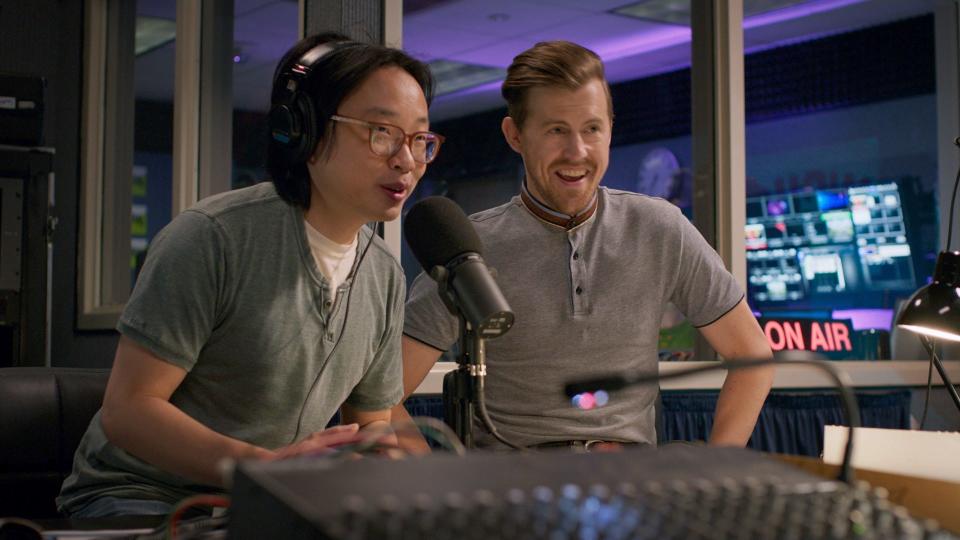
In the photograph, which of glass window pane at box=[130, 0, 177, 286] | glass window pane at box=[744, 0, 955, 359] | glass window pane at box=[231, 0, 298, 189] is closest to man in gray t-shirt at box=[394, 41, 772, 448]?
glass window pane at box=[231, 0, 298, 189]

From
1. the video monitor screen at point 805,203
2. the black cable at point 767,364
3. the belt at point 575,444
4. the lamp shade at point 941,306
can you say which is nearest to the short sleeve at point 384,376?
the belt at point 575,444

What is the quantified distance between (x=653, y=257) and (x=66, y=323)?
9.63 ft

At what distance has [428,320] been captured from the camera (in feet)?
6.09

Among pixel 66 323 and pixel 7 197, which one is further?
pixel 66 323

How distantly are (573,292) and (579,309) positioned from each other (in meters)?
0.03

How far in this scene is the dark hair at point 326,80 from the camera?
1.39 m

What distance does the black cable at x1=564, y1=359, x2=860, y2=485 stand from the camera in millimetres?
756

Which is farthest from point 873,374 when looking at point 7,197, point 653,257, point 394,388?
point 7,197

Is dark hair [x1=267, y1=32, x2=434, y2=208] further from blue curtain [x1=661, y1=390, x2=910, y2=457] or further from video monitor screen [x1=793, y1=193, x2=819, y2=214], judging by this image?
video monitor screen [x1=793, y1=193, x2=819, y2=214]

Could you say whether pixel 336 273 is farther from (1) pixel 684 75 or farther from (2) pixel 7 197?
(1) pixel 684 75

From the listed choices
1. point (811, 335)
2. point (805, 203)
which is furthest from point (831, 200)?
point (811, 335)

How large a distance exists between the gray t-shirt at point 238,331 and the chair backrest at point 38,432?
0.70 feet

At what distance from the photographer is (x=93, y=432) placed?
141cm

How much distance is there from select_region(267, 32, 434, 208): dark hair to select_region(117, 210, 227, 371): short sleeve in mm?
145
